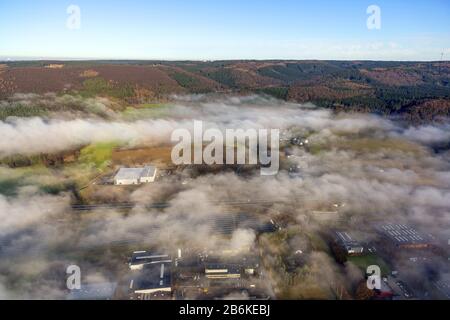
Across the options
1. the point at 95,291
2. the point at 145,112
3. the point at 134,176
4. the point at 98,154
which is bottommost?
the point at 95,291

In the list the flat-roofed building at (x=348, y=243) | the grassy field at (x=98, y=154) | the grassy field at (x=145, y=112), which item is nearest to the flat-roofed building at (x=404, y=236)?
the flat-roofed building at (x=348, y=243)

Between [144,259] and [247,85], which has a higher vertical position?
[247,85]

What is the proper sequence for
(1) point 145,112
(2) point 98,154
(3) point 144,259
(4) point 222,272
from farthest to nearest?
(1) point 145,112
(2) point 98,154
(3) point 144,259
(4) point 222,272

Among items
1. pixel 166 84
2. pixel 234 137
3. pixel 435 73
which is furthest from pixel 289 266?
pixel 435 73

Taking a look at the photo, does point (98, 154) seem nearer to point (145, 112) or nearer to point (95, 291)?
point (145, 112)

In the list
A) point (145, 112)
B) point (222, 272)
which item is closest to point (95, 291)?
point (222, 272)

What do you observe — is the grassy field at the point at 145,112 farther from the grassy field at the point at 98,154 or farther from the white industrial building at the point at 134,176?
the white industrial building at the point at 134,176

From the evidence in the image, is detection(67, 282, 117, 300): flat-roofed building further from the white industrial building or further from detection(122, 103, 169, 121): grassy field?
detection(122, 103, 169, 121): grassy field
